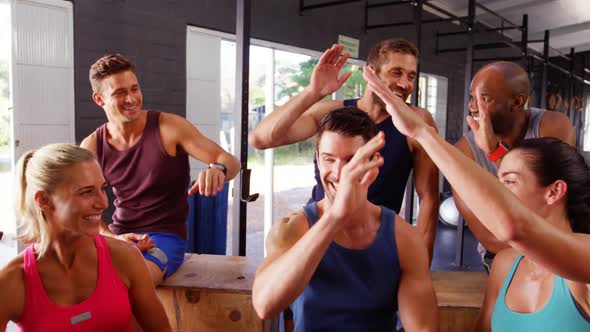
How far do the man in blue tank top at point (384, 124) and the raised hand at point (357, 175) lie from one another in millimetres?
744

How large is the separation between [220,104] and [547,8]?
5.19 metres

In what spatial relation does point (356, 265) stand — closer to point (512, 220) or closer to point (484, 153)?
point (512, 220)

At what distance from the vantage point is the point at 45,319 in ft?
4.25

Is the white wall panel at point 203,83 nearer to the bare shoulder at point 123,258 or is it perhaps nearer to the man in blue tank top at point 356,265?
the bare shoulder at point 123,258

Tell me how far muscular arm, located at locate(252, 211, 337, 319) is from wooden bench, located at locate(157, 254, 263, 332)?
2.33ft

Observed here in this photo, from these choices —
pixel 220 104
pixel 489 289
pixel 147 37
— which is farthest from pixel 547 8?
pixel 489 289

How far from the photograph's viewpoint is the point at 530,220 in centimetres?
92

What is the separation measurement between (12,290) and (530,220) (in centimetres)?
126

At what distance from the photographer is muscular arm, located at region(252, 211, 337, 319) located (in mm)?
1089

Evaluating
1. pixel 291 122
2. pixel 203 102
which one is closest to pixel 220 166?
pixel 291 122

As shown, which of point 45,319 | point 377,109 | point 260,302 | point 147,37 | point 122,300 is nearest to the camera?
point 260,302

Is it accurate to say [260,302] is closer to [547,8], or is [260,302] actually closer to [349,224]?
[349,224]

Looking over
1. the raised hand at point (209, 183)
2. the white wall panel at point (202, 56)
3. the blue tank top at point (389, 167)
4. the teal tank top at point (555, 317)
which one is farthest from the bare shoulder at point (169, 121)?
the white wall panel at point (202, 56)

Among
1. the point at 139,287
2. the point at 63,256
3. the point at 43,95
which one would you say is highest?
the point at 43,95
